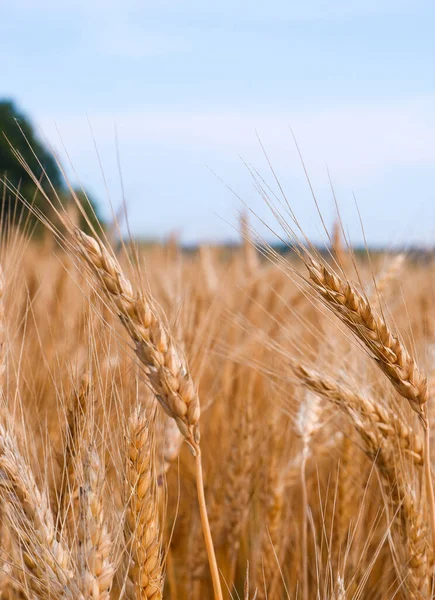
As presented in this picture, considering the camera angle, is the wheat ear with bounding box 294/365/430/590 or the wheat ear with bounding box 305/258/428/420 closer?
the wheat ear with bounding box 305/258/428/420

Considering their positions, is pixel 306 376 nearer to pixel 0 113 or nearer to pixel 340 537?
pixel 340 537

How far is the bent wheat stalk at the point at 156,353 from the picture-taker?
3.26ft

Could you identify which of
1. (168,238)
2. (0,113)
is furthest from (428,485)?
(0,113)

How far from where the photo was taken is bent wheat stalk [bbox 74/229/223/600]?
0.99 meters

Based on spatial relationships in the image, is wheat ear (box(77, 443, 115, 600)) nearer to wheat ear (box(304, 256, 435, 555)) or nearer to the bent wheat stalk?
the bent wheat stalk

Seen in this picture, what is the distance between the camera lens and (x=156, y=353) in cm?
100

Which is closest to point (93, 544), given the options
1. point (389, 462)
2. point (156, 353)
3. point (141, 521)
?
point (141, 521)

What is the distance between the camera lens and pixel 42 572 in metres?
1.01

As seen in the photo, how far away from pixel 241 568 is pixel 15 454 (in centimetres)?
121

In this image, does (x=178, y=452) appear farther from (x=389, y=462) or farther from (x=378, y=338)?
(x=378, y=338)

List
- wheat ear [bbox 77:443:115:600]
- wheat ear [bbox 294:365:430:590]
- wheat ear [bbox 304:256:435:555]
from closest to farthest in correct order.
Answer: wheat ear [bbox 77:443:115:600] → wheat ear [bbox 304:256:435:555] → wheat ear [bbox 294:365:430:590]

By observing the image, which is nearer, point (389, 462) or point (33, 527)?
point (33, 527)

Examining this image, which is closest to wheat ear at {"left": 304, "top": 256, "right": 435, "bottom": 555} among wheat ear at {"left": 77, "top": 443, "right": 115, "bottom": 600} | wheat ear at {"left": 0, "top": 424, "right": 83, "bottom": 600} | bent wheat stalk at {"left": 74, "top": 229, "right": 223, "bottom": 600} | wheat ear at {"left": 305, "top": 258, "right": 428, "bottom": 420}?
wheat ear at {"left": 305, "top": 258, "right": 428, "bottom": 420}

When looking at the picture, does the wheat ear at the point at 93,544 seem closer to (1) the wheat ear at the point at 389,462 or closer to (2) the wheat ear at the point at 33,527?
(2) the wheat ear at the point at 33,527
